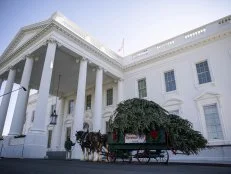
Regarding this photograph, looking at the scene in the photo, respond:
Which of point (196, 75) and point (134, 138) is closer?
point (134, 138)

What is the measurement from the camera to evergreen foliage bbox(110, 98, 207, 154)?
262 inches

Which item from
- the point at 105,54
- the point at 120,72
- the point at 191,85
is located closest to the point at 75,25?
the point at 105,54

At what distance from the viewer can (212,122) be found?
43.3 ft

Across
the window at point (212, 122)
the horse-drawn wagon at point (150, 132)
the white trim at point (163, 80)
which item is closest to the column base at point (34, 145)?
the horse-drawn wagon at point (150, 132)

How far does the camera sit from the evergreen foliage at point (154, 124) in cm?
664

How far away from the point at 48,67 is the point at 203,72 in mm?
12533

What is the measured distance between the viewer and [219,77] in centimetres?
1355

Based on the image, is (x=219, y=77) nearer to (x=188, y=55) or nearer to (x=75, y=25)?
(x=188, y=55)

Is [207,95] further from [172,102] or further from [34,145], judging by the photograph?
[34,145]

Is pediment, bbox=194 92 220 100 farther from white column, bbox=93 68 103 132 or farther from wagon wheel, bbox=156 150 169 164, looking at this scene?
white column, bbox=93 68 103 132

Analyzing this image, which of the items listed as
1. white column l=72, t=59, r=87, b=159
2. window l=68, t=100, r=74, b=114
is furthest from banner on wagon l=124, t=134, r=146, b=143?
window l=68, t=100, r=74, b=114

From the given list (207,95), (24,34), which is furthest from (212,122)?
(24,34)

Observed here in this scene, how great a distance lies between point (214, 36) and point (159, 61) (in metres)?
5.26

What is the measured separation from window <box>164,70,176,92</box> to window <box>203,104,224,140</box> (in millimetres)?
3455
